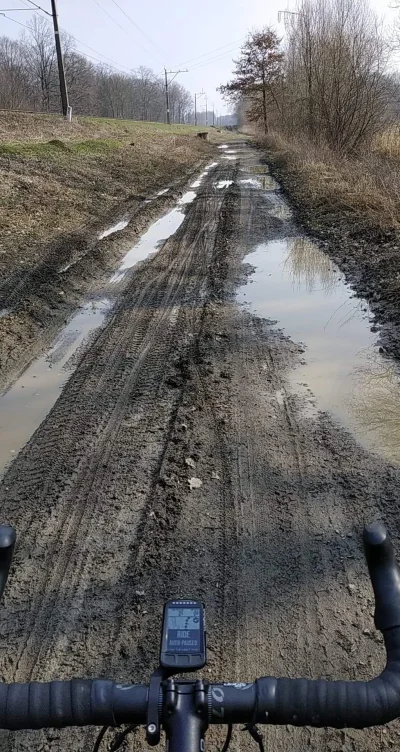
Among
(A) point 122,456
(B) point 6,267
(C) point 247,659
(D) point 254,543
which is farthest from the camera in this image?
(B) point 6,267

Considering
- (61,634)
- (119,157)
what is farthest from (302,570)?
(119,157)

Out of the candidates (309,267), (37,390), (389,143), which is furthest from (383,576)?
(389,143)

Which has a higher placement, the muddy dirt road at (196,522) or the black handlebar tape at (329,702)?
the black handlebar tape at (329,702)

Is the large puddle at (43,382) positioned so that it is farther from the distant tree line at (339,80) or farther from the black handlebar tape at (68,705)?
the distant tree line at (339,80)

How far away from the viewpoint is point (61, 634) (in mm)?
2500

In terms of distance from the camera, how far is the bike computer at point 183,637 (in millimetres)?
1246

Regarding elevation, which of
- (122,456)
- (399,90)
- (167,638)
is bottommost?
(122,456)

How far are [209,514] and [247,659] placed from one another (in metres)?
0.95

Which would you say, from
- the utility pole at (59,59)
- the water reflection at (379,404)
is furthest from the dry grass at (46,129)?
the water reflection at (379,404)

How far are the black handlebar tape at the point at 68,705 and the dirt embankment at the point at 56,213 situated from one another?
12.9ft

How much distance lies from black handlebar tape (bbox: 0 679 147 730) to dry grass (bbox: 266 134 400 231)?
9350mm

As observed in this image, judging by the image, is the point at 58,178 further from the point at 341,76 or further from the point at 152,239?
the point at 341,76

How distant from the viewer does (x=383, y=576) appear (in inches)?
52.6

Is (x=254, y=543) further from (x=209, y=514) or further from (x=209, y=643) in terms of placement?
(x=209, y=643)
